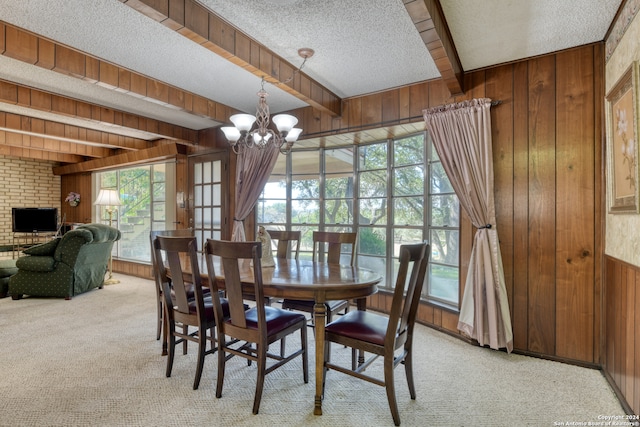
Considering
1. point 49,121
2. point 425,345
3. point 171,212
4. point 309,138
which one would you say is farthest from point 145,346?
point 49,121

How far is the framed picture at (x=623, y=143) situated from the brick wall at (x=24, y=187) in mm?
9636

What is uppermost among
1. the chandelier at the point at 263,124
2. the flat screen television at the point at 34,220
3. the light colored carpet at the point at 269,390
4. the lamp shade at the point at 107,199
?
the chandelier at the point at 263,124

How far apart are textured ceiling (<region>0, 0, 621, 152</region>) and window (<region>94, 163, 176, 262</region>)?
2.69m

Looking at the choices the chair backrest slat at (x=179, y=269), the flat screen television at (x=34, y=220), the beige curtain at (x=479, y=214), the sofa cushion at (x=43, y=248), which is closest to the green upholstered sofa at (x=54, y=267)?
the sofa cushion at (x=43, y=248)

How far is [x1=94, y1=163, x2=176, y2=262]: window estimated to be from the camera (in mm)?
5957

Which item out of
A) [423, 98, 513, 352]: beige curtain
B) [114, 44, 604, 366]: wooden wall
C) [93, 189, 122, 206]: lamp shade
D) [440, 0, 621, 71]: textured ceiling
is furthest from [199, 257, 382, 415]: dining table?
[93, 189, 122, 206]: lamp shade

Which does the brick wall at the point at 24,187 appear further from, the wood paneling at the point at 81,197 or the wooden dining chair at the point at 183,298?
the wooden dining chair at the point at 183,298

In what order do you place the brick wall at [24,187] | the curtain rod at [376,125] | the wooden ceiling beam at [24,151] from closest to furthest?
the curtain rod at [376,125]
the wooden ceiling beam at [24,151]
the brick wall at [24,187]

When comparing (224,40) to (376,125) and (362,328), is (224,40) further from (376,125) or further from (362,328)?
(362,328)

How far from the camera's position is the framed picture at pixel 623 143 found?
6.20 ft

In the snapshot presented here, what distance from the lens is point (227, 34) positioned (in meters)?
2.39

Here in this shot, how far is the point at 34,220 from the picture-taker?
6.87m

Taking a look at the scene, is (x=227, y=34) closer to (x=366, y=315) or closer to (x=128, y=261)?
(x=366, y=315)

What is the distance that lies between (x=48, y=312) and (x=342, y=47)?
14.1 feet
